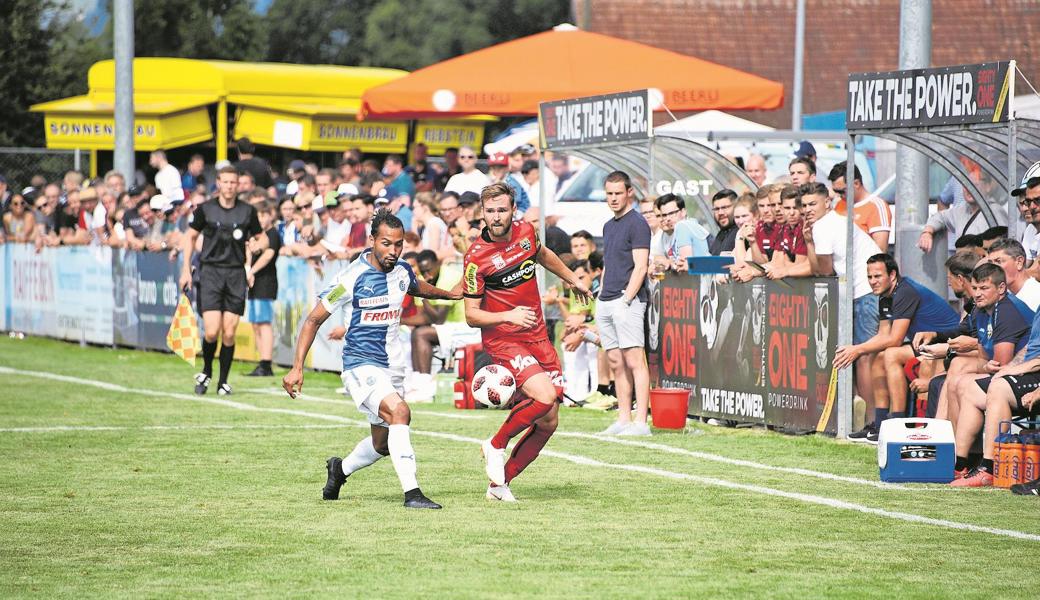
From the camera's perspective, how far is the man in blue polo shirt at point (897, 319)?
1331cm

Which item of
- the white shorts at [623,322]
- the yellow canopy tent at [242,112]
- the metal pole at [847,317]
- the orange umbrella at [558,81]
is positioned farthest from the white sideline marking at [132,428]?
the yellow canopy tent at [242,112]

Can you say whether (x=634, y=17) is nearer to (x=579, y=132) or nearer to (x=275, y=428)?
(x=579, y=132)

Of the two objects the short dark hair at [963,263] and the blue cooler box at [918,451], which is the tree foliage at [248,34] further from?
the blue cooler box at [918,451]

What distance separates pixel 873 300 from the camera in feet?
45.6

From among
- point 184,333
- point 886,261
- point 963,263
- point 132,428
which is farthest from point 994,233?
point 184,333

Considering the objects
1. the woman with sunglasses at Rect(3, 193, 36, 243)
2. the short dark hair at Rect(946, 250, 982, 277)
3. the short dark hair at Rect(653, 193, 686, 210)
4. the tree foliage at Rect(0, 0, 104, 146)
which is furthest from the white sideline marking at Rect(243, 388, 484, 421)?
the tree foliage at Rect(0, 0, 104, 146)

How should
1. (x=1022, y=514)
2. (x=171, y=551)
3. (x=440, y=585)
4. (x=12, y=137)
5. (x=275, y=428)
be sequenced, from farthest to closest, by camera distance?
(x=12, y=137), (x=275, y=428), (x=1022, y=514), (x=171, y=551), (x=440, y=585)

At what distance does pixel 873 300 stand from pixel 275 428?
491 cm

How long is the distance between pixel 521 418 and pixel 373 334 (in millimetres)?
998

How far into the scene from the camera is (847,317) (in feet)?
45.4

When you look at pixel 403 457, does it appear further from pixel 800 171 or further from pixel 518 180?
pixel 518 180

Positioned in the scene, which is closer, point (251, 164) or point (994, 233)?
point (994, 233)

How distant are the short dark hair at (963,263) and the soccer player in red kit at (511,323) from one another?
2.93 meters

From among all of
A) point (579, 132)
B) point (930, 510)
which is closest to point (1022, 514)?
point (930, 510)
